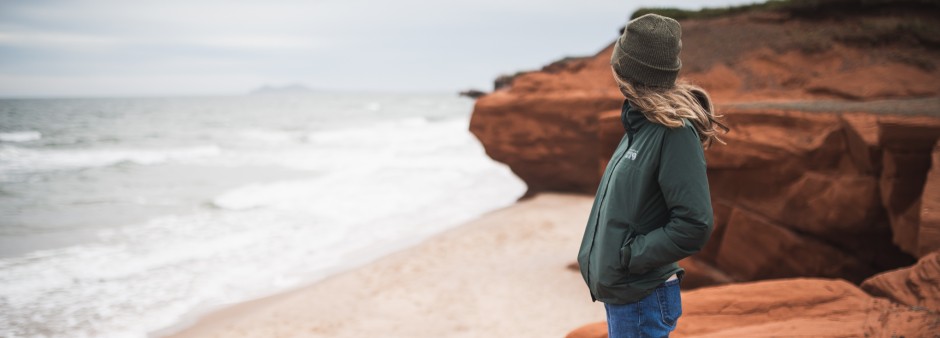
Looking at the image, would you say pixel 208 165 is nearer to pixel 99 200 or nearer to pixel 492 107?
pixel 99 200

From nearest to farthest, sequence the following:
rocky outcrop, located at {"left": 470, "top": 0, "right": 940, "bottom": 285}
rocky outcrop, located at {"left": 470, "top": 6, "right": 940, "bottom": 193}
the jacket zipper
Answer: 1. the jacket zipper
2. rocky outcrop, located at {"left": 470, "top": 0, "right": 940, "bottom": 285}
3. rocky outcrop, located at {"left": 470, "top": 6, "right": 940, "bottom": 193}

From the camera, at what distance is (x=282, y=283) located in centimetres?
756

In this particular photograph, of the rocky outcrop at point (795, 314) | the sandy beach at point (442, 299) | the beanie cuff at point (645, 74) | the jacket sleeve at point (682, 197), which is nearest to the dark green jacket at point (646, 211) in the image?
the jacket sleeve at point (682, 197)

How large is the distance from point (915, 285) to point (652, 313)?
2495 millimetres

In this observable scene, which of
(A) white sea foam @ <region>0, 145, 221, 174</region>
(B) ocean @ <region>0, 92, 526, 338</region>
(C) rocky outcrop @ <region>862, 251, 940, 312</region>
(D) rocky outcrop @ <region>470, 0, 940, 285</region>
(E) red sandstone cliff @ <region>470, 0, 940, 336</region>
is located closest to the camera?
(C) rocky outcrop @ <region>862, 251, 940, 312</region>

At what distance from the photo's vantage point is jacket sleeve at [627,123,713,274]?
1739mm

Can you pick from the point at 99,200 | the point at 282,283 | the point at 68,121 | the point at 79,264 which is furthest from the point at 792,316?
the point at 68,121

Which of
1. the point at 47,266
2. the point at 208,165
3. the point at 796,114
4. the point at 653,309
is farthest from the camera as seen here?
the point at 208,165

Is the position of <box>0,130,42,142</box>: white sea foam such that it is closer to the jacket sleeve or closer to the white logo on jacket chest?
the white logo on jacket chest

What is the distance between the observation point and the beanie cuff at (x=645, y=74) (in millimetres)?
1901

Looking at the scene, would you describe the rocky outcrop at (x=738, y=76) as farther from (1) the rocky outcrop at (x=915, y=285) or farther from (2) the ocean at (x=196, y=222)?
(1) the rocky outcrop at (x=915, y=285)

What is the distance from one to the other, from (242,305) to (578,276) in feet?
12.9

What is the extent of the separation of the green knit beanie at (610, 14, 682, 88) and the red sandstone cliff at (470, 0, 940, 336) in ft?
6.65

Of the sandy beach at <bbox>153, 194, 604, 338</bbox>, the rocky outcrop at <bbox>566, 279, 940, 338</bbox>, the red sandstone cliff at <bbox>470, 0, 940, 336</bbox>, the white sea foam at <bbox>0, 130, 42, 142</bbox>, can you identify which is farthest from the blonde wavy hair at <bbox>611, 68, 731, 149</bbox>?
the white sea foam at <bbox>0, 130, 42, 142</bbox>
